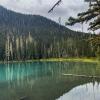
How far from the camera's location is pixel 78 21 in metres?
7.70

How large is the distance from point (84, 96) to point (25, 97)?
8726 millimetres

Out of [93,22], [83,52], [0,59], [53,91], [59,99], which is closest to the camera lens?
[93,22]

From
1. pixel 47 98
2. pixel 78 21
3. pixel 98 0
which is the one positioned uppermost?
pixel 98 0

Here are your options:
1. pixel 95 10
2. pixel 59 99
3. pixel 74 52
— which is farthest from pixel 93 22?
pixel 74 52

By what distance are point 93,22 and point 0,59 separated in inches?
7190

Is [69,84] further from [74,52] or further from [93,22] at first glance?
[74,52]

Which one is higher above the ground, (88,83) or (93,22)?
(93,22)

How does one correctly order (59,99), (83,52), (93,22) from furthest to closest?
(83,52)
(59,99)
(93,22)

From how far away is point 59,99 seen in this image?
41969mm

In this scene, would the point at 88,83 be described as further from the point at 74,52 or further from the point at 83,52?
the point at 74,52

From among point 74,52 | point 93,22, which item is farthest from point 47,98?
point 74,52

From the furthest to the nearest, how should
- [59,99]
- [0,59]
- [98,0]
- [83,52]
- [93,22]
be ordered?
[0,59] → [83,52] → [59,99] → [93,22] → [98,0]

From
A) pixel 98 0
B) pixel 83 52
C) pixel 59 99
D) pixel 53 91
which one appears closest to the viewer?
pixel 98 0

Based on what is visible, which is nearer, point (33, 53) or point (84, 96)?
point (84, 96)
